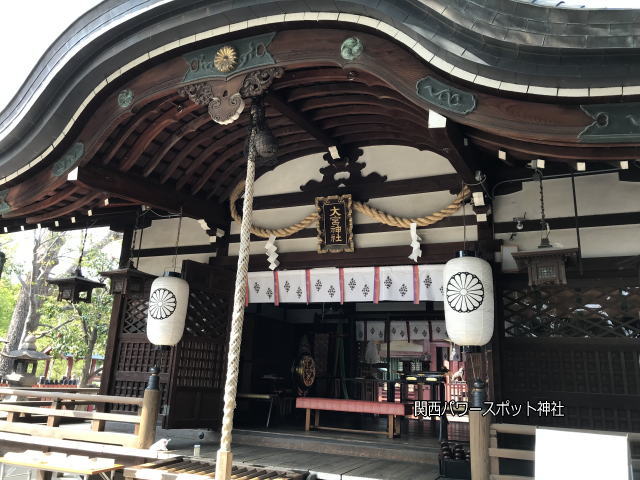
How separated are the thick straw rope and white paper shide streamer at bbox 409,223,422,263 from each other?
9 cm

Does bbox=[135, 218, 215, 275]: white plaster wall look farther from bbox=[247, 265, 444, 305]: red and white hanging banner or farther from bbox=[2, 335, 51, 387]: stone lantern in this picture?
bbox=[2, 335, 51, 387]: stone lantern

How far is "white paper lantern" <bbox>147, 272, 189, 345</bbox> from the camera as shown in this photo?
7242 mm

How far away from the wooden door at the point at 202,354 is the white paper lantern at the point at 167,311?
264 millimetres

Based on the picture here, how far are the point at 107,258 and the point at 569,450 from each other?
1692 centimetres

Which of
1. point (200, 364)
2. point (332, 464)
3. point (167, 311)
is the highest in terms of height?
point (167, 311)

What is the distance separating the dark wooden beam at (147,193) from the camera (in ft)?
21.8

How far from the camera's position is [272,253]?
317 inches

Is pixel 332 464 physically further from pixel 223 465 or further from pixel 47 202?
pixel 47 202

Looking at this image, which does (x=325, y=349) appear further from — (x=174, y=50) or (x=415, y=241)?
(x=174, y=50)

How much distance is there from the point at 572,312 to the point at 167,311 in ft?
18.9

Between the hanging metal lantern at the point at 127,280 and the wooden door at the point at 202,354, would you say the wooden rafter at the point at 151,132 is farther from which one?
the wooden door at the point at 202,354

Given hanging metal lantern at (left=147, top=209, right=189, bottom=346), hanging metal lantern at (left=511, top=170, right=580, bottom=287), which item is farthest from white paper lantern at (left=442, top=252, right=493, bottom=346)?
hanging metal lantern at (left=147, top=209, right=189, bottom=346)

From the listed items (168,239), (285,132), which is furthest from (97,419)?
(285,132)

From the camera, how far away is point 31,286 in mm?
17453
